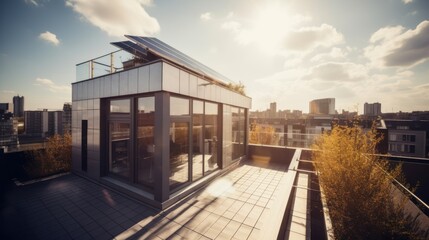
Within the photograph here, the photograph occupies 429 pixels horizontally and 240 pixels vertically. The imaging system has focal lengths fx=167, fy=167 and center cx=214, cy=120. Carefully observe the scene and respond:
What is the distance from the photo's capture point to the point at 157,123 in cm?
525

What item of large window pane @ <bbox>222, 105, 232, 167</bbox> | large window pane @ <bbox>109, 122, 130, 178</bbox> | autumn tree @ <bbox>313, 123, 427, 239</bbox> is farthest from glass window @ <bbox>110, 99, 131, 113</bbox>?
autumn tree @ <bbox>313, 123, 427, 239</bbox>

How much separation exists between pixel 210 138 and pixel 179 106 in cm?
315

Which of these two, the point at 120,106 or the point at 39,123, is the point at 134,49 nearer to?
the point at 120,106

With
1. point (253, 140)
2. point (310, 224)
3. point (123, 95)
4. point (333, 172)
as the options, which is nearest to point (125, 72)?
point (123, 95)

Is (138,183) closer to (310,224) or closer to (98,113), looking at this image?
(98,113)

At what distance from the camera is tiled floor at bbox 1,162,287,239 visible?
4.29 metres

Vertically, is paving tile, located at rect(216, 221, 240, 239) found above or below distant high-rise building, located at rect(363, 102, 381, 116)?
below

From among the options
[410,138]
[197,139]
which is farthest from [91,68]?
[410,138]

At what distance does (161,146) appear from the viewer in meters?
5.16

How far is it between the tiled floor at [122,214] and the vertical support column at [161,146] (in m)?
0.67

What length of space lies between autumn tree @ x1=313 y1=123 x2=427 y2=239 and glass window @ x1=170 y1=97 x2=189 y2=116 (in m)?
5.64

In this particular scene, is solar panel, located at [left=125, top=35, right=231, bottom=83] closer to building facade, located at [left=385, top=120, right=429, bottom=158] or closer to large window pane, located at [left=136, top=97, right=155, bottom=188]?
large window pane, located at [left=136, top=97, right=155, bottom=188]

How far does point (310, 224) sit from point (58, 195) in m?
8.96

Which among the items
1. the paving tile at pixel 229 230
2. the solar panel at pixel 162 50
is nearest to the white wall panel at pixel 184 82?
the solar panel at pixel 162 50
